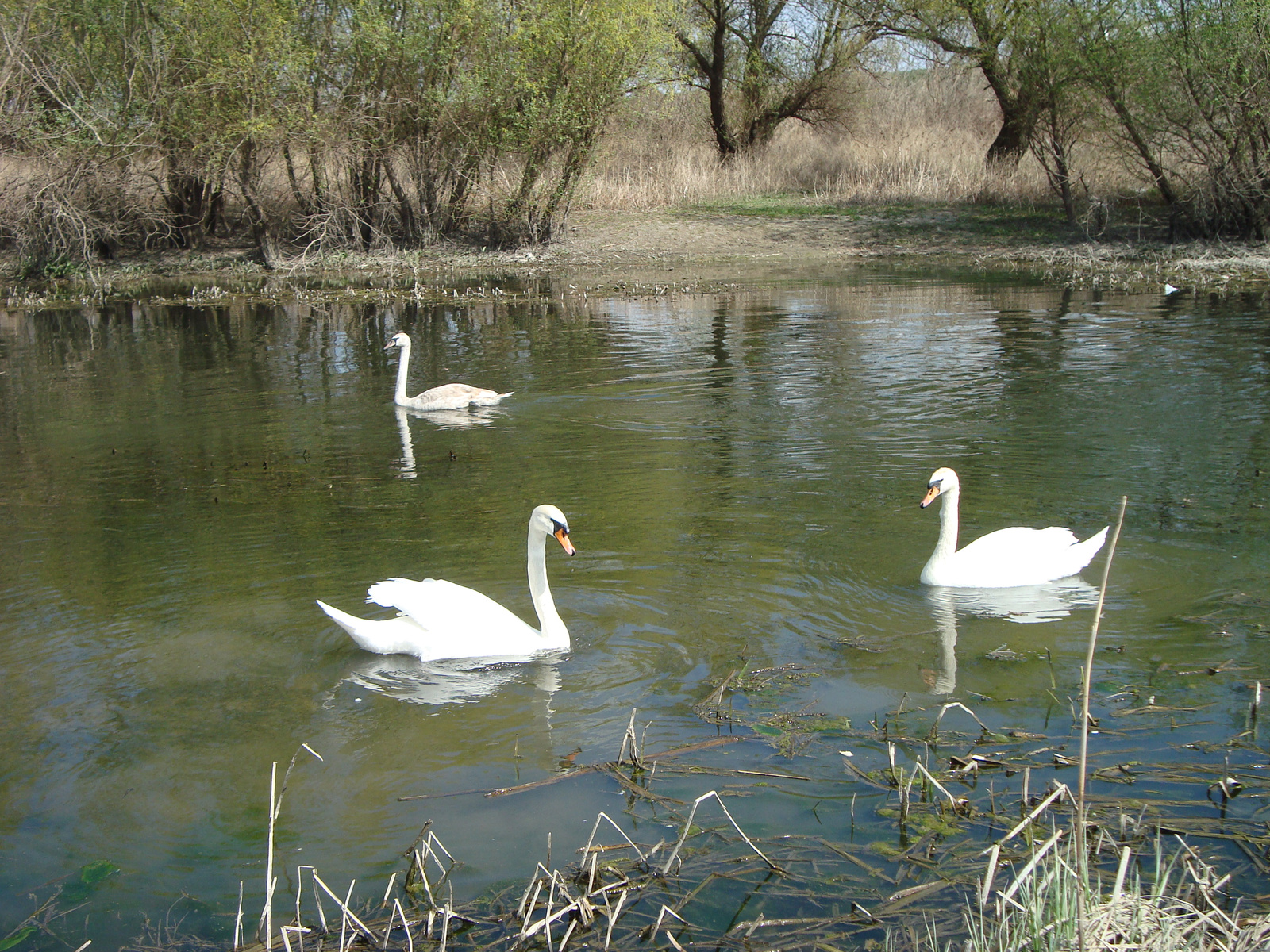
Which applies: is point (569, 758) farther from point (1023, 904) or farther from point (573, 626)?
point (1023, 904)

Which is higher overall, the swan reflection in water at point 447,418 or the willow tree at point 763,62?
the willow tree at point 763,62

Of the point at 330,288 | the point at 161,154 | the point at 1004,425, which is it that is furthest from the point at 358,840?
the point at 161,154

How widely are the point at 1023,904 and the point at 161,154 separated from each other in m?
26.8

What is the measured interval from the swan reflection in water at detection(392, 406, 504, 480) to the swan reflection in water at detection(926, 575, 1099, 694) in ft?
19.4

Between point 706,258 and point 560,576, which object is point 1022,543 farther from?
point 706,258

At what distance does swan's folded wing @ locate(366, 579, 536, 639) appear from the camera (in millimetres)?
6043

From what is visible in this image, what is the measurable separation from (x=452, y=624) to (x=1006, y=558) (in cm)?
331

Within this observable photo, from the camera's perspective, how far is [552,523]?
640 centimetres

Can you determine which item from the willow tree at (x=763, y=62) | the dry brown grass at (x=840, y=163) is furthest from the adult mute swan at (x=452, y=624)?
the willow tree at (x=763, y=62)

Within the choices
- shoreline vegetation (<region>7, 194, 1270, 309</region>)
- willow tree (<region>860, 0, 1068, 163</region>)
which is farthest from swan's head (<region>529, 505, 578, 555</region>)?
willow tree (<region>860, 0, 1068, 163</region>)

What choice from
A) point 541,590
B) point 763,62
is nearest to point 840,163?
point 763,62

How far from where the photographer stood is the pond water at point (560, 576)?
477 centimetres

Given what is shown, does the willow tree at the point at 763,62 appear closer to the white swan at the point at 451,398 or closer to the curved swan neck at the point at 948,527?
the white swan at the point at 451,398

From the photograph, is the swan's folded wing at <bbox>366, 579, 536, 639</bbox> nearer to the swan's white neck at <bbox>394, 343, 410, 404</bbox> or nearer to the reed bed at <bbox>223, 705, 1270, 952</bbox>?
the reed bed at <bbox>223, 705, 1270, 952</bbox>
